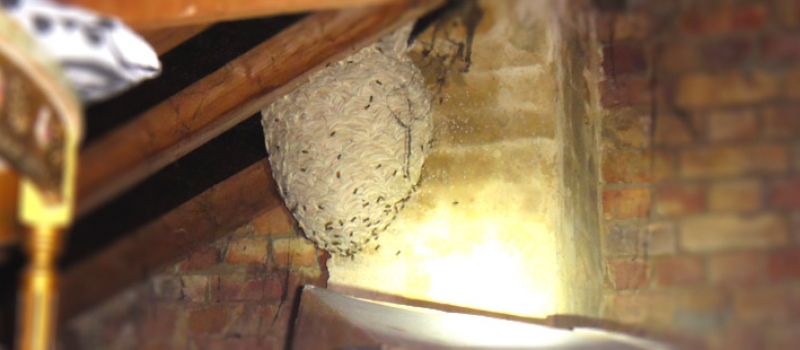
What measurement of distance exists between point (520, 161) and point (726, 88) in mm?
525

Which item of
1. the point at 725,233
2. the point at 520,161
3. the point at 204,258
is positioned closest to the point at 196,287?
the point at 204,258

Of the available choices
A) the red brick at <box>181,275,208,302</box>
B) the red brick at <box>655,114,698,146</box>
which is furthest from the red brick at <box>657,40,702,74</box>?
the red brick at <box>181,275,208,302</box>

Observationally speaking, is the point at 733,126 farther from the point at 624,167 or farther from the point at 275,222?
the point at 275,222

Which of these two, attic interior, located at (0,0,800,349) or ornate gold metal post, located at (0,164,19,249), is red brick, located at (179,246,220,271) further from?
ornate gold metal post, located at (0,164,19,249)

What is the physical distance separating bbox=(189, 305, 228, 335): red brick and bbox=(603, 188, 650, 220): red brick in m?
1.11

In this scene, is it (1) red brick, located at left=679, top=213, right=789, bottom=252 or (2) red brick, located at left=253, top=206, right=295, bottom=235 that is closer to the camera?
(1) red brick, located at left=679, top=213, right=789, bottom=252

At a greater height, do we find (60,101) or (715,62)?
(715,62)

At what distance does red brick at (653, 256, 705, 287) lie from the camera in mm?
1825

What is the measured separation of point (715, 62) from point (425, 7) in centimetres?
83

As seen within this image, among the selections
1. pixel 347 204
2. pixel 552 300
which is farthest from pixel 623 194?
pixel 347 204

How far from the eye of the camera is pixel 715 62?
6.23 ft

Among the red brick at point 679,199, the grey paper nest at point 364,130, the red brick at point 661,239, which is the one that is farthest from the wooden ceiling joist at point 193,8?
the red brick at point 661,239

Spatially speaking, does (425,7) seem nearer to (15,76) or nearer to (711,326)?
(15,76)

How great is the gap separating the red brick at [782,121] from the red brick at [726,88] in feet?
0.13
